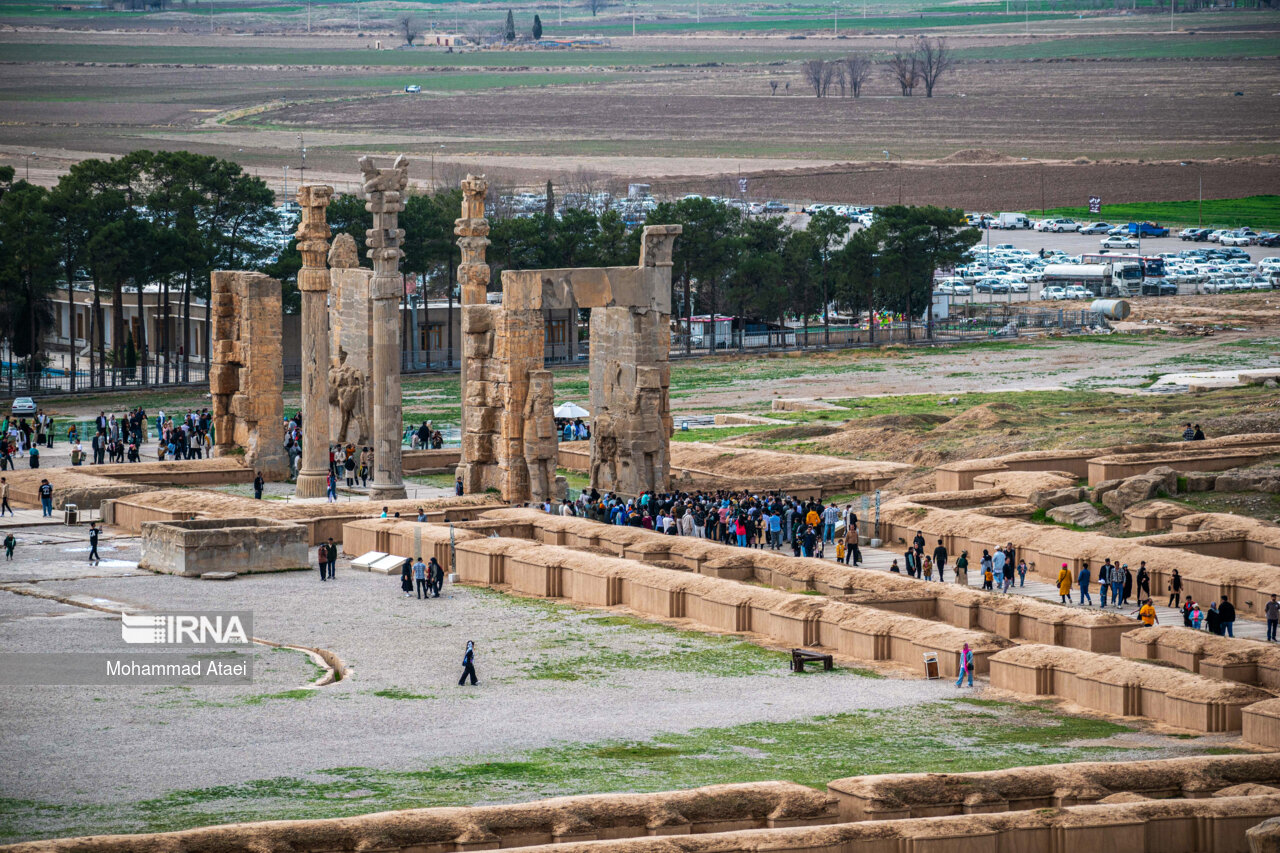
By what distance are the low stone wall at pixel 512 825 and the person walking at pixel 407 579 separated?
17.0 metres

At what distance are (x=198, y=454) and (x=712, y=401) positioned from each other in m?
22.9

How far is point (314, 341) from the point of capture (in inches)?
2079

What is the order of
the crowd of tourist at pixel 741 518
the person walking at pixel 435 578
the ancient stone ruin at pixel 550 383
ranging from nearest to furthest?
the person walking at pixel 435 578, the crowd of tourist at pixel 741 518, the ancient stone ruin at pixel 550 383

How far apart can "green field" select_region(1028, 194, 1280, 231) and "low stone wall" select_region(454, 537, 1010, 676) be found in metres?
102

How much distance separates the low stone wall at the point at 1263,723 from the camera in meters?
28.8

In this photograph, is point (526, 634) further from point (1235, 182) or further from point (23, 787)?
point (1235, 182)

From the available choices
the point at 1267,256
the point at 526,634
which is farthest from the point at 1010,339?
the point at 526,634

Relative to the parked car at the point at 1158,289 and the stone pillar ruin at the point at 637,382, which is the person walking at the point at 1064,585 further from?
the parked car at the point at 1158,289

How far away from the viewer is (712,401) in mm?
76000

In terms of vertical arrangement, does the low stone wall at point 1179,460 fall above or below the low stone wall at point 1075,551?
above

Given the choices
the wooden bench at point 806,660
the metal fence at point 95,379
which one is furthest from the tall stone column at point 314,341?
the metal fence at point 95,379

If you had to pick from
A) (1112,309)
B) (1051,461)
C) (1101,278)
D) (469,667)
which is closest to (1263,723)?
(469,667)

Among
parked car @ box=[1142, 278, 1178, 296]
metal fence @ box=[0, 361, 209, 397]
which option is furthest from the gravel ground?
parked car @ box=[1142, 278, 1178, 296]

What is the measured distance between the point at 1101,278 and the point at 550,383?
6562 centimetres
